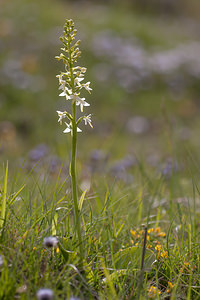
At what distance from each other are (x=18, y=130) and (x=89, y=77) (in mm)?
3568

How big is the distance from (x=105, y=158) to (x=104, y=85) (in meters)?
6.61

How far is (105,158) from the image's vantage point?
14.0ft

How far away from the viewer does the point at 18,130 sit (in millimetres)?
7918

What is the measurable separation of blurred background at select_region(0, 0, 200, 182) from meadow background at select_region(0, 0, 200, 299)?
0.04 meters

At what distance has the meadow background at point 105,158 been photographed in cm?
189

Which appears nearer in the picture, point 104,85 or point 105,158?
point 105,158

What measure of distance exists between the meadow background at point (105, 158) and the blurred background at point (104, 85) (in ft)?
0.13

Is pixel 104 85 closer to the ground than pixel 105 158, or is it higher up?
higher up

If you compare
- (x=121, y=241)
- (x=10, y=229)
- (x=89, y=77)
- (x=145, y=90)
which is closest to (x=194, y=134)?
(x=145, y=90)

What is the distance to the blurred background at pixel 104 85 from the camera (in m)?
7.04

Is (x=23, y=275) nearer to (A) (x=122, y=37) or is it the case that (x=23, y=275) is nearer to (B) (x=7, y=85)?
(B) (x=7, y=85)

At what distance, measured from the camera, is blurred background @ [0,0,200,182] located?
7.04 metres

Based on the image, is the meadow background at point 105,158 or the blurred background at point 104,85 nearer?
the meadow background at point 105,158

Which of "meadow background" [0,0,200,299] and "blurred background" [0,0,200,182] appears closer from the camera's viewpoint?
"meadow background" [0,0,200,299]
